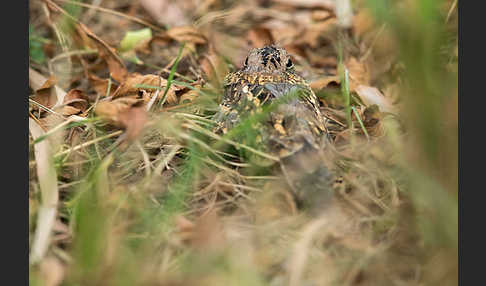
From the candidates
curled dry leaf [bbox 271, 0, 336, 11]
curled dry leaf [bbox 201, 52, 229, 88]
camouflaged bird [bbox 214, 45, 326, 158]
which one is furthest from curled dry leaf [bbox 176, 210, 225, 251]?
curled dry leaf [bbox 271, 0, 336, 11]

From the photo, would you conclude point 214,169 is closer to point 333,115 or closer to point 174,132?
point 174,132

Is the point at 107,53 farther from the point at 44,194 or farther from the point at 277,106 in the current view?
the point at 277,106

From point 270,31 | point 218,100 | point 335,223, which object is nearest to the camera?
point 335,223

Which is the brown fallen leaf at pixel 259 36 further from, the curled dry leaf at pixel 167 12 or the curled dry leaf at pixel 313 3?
the curled dry leaf at pixel 313 3

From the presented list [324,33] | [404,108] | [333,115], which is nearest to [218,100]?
[333,115]

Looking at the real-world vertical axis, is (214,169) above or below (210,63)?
below

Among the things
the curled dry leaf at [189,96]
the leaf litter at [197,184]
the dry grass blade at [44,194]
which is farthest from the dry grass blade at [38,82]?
the curled dry leaf at [189,96]
